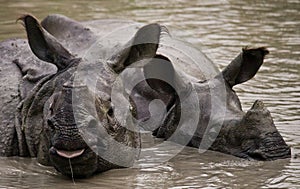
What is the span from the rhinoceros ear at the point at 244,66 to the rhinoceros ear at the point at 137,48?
3.33ft

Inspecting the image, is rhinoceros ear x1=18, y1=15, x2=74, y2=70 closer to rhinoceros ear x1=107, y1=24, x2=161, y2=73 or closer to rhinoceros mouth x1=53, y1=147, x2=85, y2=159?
rhinoceros ear x1=107, y1=24, x2=161, y2=73

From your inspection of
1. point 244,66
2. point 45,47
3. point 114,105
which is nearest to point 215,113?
point 244,66

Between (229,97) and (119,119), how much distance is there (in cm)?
150

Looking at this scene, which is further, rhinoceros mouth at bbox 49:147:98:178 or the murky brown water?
the murky brown water

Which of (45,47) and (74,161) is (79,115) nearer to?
(74,161)

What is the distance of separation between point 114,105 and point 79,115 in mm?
527

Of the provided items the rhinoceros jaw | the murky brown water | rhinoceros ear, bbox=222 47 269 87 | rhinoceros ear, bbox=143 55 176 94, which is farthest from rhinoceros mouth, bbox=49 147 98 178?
rhinoceros ear, bbox=222 47 269 87

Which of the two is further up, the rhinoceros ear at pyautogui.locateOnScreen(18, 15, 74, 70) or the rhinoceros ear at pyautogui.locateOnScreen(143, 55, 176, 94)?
the rhinoceros ear at pyautogui.locateOnScreen(18, 15, 74, 70)

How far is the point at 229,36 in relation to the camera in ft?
43.7

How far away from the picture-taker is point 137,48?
7.60 meters

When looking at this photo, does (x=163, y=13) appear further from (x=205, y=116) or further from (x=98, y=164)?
(x=98, y=164)

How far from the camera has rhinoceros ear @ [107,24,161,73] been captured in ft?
24.8

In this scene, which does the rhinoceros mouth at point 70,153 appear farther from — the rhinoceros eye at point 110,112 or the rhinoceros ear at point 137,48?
the rhinoceros ear at point 137,48

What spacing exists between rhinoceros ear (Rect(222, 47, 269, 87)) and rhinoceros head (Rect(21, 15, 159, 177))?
99cm
